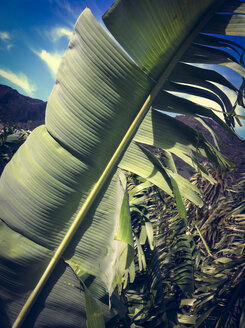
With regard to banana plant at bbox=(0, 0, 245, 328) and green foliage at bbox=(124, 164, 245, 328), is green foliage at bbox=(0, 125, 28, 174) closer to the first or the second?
banana plant at bbox=(0, 0, 245, 328)

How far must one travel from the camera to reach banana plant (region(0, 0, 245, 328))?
0.88m

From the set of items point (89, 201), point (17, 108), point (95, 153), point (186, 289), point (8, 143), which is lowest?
Result: point (186, 289)

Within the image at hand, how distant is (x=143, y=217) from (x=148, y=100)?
138 centimetres

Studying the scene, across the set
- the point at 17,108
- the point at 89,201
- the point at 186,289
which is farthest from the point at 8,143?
the point at 17,108

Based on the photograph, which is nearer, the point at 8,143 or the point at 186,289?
the point at 186,289

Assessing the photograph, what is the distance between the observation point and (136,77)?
3.11ft

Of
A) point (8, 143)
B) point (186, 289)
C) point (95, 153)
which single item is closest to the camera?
point (95, 153)

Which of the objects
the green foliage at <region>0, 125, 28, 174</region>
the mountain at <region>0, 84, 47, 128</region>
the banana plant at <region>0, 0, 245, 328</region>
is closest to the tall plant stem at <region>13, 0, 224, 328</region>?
the banana plant at <region>0, 0, 245, 328</region>

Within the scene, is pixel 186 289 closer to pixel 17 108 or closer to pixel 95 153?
pixel 95 153

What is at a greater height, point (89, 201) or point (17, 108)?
point (17, 108)

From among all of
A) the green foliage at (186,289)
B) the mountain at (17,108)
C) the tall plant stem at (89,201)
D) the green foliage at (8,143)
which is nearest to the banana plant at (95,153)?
the tall plant stem at (89,201)

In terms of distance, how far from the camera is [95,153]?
1015 mm

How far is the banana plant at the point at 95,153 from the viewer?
2.89 ft

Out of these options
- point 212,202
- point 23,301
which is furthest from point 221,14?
point 212,202
